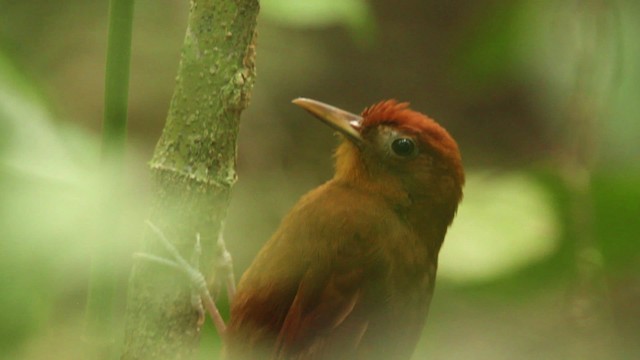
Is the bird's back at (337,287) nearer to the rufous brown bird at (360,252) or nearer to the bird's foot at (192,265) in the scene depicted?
the rufous brown bird at (360,252)

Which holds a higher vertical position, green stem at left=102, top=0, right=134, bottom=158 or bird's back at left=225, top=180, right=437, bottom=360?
green stem at left=102, top=0, right=134, bottom=158

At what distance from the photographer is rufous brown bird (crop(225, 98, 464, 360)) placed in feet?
6.85

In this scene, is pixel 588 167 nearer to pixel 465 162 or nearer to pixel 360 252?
pixel 360 252

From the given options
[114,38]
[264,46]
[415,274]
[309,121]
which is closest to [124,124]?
[114,38]

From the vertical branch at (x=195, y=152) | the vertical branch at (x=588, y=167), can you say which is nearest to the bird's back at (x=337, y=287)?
the vertical branch at (x=588, y=167)

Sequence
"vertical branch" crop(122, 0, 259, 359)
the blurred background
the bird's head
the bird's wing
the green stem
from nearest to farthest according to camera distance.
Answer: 1. the blurred background
2. the green stem
3. "vertical branch" crop(122, 0, 259, 359)
4. the bird's wing
5. the bird's head

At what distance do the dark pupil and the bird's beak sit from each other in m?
0.09

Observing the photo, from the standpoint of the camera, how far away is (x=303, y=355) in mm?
2066

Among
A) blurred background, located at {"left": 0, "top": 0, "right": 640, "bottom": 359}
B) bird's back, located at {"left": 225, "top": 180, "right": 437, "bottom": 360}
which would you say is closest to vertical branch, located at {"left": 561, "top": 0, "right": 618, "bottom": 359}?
blurred background, located at {"left": 0, "top": 0, "right": 640, "bottom": 359}

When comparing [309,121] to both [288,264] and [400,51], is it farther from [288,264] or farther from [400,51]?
[288,264]

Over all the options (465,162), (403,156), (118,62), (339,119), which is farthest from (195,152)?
(465,162)

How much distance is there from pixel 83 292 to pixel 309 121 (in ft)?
11.0

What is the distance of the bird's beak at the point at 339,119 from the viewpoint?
7.06ft

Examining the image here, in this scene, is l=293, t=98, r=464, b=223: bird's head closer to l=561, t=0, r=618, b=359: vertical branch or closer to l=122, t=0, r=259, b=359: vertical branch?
l=561, t=0, r=618, b=359: vertical branch
